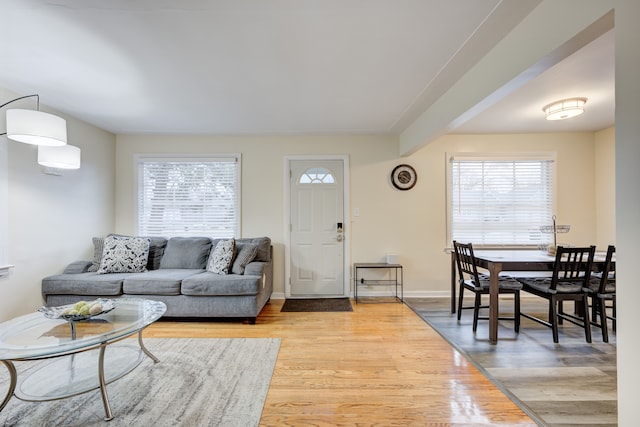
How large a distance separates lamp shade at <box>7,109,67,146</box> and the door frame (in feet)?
8.54

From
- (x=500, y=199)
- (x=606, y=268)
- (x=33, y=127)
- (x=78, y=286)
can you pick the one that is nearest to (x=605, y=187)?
(x=500, y=199)

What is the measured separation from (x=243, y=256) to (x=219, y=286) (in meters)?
0.49

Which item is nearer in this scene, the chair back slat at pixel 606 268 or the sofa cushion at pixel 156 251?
the chair back slat at pixel 606 268

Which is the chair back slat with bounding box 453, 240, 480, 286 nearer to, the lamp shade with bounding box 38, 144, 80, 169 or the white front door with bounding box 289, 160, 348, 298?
the white front door with bounding box 289, 160, 348, 298

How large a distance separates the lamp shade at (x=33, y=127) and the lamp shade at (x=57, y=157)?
78 cm

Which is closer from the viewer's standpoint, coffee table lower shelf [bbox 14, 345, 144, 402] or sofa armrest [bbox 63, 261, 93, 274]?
coffee table lower shelf [bbox 14, 345, 144, 402]

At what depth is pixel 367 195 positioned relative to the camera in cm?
442

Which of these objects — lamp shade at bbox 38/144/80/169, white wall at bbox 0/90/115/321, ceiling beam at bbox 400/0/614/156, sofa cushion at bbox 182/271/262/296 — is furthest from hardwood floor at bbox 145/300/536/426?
ceiling beam at bbox 400/0/614/156

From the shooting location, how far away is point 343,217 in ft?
14.4

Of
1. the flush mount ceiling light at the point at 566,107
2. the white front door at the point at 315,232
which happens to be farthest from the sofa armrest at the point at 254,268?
the flush mount ceiling light at the point at 566,107

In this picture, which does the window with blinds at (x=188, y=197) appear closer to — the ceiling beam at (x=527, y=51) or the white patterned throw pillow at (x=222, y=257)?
the white patterned throw pillow at (x=222, y=257)

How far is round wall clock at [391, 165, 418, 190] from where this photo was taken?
440cm

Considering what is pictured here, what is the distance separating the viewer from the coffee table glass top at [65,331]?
5.27 feet

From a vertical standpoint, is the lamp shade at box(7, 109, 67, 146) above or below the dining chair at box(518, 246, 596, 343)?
above
